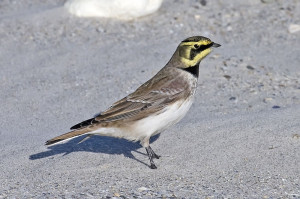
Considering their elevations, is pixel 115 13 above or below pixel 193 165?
above

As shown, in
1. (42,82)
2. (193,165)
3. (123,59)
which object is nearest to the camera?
(193,165)

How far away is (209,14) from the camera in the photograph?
11234 mm

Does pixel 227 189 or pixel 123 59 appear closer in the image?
pixel 227 189

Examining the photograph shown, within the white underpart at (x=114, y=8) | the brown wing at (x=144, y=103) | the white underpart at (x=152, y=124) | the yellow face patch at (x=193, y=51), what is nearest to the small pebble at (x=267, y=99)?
the yellow face patch at (x=193, y=51)

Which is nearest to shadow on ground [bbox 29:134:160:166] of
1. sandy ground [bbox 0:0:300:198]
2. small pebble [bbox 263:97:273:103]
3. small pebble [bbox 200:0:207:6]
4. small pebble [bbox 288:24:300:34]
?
sandy ground [bbox 0:0:300:198]

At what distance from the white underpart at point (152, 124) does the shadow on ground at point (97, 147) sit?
16.5 inches

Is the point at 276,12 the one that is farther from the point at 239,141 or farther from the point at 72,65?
the point at 239,141

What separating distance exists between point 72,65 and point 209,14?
3051 millimetres

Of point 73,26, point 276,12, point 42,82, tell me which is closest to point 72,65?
point 42,82

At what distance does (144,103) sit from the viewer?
651cm

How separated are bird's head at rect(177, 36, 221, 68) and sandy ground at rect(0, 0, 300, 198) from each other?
945mm

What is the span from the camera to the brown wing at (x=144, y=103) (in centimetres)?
644

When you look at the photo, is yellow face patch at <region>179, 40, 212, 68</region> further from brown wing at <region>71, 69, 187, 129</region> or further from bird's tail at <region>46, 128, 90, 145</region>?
bird's tail at <region>46, 128, 90, 145</region>

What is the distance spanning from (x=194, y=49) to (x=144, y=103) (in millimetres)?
831
